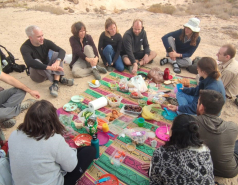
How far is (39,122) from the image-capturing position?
1.78 m

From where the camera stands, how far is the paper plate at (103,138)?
305cm

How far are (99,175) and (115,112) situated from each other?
1.27 meters

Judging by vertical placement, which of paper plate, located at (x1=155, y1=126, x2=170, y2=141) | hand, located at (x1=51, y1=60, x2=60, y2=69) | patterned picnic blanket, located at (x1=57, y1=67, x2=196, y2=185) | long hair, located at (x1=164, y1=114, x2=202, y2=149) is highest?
long hair, located at (x1=164, y1=114, x2=202, y2=149)

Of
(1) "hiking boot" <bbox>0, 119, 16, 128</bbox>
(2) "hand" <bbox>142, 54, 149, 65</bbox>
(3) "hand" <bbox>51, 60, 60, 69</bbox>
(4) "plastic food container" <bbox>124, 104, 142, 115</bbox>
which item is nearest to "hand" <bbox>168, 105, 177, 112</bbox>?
(4) "plastic food container" <bbox>124, 104, 142, 115</bbox>

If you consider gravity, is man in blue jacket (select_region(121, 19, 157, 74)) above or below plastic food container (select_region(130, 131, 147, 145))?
above

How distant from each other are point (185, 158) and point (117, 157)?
1.31m

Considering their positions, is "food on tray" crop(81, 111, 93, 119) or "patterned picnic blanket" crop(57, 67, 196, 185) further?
"food on tray" crop(81, 111, 93, 119)

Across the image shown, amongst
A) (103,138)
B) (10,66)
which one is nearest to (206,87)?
(103,138)

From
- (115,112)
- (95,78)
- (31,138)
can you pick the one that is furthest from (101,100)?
(31,138)

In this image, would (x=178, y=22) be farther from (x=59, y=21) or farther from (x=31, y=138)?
(x=31, y=138)

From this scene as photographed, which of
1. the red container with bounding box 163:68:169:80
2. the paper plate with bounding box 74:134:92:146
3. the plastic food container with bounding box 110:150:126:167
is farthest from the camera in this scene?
the red container with bounding box 163:68:169:80

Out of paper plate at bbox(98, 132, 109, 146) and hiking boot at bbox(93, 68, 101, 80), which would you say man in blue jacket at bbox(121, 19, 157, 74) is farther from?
paper plate at bbox(98, 132, 109, 146)

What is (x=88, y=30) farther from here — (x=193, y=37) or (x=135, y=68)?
(x=193, y=37)

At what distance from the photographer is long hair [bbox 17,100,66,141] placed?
68.5 inches
